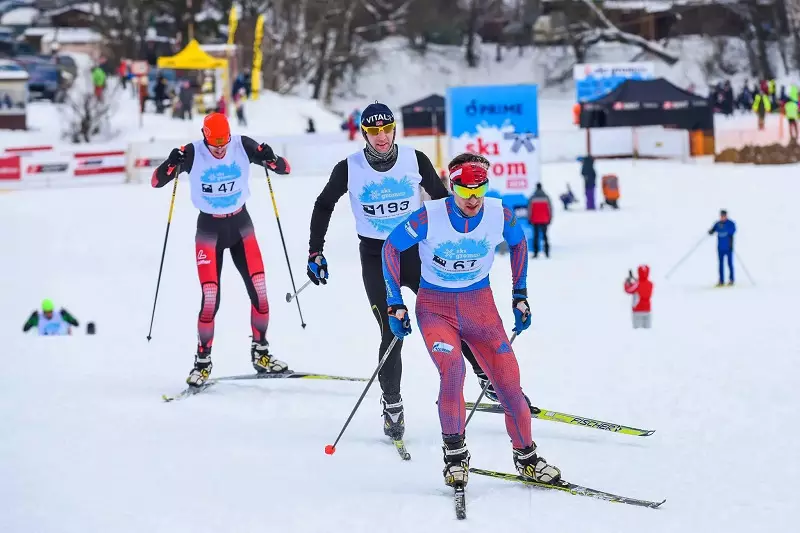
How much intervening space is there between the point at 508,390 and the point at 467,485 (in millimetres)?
567

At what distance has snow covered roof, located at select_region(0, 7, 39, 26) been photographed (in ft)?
233

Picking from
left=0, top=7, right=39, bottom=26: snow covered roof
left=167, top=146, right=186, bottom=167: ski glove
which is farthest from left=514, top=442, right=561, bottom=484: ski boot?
left=0, top=7, right=39, bottom=26: snow covered roof

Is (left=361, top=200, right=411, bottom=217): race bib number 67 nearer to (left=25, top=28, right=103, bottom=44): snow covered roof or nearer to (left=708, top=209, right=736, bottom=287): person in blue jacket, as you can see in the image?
(left=708, top=209, right=736, bottom=287): person in blue jacket

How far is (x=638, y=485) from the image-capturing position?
6.39m

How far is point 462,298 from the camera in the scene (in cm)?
619

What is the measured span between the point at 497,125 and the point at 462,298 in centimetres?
1445

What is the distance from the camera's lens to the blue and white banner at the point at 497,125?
20328mm

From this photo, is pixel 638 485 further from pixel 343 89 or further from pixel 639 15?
pixel 639 15

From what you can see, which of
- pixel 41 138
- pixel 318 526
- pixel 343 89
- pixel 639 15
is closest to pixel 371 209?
pixel 318 526

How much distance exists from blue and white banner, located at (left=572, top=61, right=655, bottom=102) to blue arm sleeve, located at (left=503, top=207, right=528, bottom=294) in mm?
34784

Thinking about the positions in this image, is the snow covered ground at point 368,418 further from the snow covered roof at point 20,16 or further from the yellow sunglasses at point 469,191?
the snow covered roof at point 20,16

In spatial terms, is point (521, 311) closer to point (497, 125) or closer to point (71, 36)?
point (497, 125)

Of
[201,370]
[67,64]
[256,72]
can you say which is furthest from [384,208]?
[67,64]

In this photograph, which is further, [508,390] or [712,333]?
[712,333]
